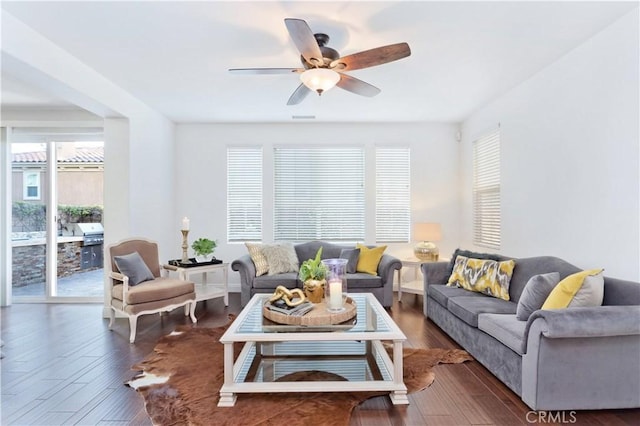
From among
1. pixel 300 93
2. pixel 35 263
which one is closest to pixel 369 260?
pixel 300 93

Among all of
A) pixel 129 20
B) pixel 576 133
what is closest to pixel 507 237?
pixel 576 133

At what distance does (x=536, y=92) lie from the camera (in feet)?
11.9

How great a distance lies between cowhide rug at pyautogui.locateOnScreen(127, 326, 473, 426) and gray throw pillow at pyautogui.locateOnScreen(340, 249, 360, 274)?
1769 millimetres

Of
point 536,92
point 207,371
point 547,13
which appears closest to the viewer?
point 547,13

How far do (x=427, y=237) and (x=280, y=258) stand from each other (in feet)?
7.10

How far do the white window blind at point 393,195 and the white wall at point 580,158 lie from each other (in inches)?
66.0

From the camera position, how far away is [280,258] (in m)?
4.86

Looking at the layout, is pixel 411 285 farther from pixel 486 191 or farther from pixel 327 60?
pixel 327 60

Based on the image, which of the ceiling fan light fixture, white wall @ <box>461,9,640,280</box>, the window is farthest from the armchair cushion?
white wall @ <box>461,9,640,280</box>

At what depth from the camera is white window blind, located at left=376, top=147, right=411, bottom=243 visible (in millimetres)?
5676

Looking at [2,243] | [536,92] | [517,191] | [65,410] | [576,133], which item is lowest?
[65,410]

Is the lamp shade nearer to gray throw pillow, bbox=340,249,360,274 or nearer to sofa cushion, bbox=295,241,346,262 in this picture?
gray throw pillow, bbox=340,249,360,274

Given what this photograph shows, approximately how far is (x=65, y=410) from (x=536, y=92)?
4898 mm

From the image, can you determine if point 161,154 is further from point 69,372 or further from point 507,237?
point 507,237
